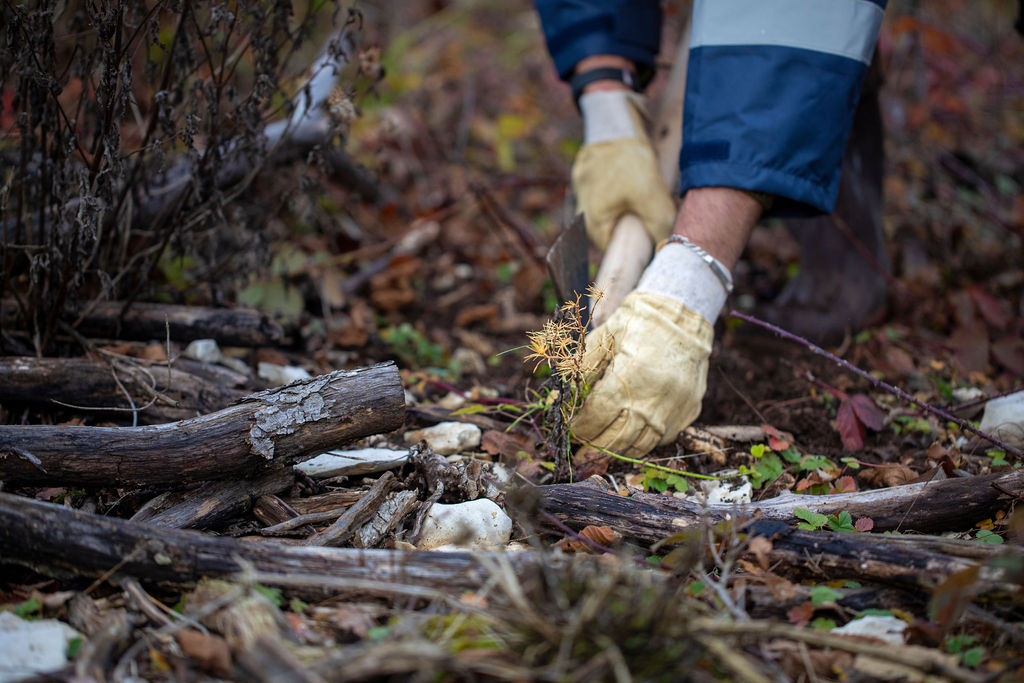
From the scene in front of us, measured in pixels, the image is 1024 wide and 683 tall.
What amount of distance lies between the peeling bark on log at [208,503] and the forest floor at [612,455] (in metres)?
A: 0.04

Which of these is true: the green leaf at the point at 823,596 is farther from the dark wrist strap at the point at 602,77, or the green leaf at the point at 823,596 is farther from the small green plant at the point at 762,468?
the dark wrist strap at the point at 602,77

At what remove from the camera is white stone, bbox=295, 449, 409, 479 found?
1686 mm

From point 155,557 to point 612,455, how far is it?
105cm

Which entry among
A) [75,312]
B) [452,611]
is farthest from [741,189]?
[75,312]

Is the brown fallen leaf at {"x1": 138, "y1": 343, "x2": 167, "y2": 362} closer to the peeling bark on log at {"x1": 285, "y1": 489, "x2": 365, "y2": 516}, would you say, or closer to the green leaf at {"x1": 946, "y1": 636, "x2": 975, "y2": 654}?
the peeling bark on log at {"x1": 285, "y1": 489, "x2": 365, "y2": 516}

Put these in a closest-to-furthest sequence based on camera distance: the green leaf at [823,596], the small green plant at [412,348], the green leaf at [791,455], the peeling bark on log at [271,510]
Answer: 1. the green leaf at [823,596]
2. the peeling bark on log at [271,510]
3. the green leaf at [791,455]
4. the small green plant at [412,348]

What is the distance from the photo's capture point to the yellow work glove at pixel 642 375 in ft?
6.11

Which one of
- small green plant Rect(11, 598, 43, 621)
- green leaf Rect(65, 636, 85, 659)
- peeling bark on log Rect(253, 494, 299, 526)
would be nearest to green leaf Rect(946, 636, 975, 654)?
peeling bark on log Rect(253, 494, 299, 526)

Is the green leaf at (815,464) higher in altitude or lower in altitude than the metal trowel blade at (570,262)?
A: lower

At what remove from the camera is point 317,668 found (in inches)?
40.4

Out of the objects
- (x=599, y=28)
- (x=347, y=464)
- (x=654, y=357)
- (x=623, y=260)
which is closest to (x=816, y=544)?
→ (x=654, y=357)

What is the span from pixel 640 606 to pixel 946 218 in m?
3.14

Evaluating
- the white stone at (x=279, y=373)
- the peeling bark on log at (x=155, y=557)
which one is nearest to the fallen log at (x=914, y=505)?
the peeling bark on log at (x=155, y=557)

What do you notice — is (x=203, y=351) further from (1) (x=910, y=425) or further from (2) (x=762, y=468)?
(1) (x=910, y=425)
